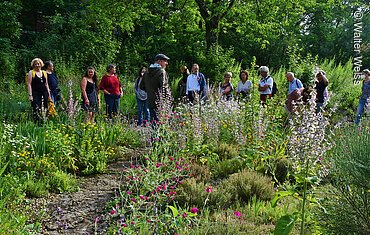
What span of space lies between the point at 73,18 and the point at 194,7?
337 inches

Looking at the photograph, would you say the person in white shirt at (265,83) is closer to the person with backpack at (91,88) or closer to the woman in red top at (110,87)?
the woman in red top at (110,87)

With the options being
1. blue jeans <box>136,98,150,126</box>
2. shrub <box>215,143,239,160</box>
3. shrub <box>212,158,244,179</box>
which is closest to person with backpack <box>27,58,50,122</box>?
blue jeans <box>136,98,150,126</box>

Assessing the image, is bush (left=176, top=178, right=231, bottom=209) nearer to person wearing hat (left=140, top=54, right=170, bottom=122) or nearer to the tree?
person wearing hat (left=140, top=54, right=170, bottom=122)

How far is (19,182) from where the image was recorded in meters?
4.72

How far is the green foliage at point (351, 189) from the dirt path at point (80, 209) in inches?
80.0

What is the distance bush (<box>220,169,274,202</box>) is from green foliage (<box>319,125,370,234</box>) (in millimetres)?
1693

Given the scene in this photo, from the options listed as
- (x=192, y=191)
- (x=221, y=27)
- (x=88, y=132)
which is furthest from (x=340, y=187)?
(x=221, y=27)

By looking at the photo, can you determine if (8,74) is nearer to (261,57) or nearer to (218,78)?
(218,78)

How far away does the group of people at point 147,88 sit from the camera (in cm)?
705

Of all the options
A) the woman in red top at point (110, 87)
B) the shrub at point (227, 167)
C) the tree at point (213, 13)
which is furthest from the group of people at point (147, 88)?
the tree at point (213, 13)

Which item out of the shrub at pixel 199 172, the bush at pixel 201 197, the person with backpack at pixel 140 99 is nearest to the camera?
the bush at pixel 201 197

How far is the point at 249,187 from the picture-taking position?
14.4 feet

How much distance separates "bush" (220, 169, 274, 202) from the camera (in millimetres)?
4387

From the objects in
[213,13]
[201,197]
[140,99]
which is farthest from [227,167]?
[213,13]
